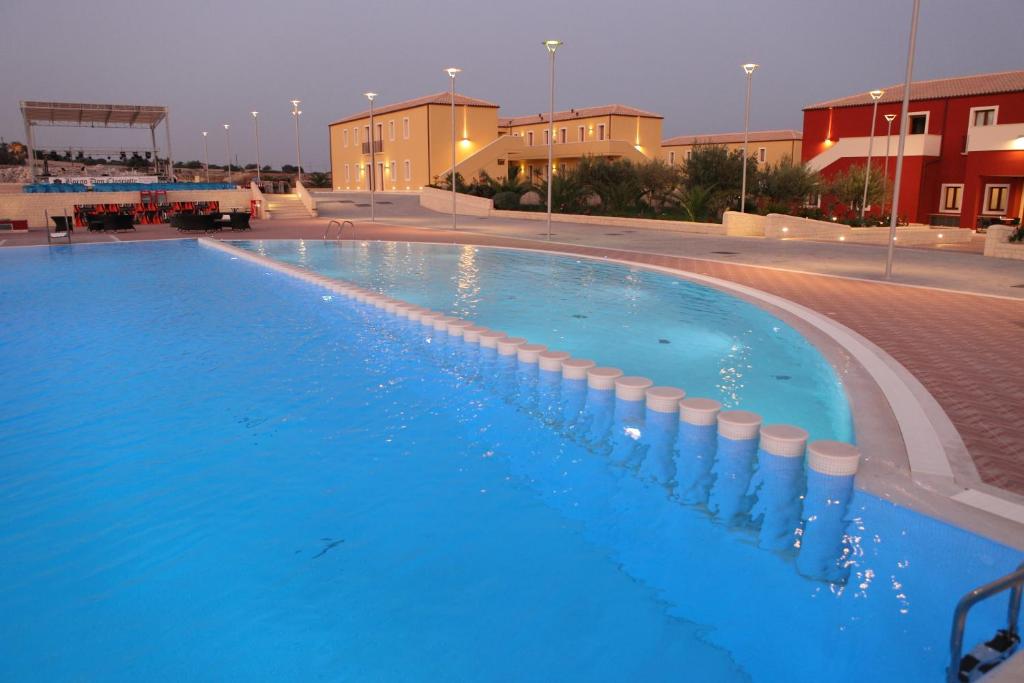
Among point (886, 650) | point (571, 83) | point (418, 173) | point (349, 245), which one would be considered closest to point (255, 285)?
point (349, 245)

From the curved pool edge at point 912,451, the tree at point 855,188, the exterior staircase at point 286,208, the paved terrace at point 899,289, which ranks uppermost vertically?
the tree at point 855,188

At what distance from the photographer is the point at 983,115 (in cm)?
3095

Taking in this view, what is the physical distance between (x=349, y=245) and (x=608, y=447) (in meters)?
16.7

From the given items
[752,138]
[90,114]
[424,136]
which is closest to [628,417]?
[90,114]

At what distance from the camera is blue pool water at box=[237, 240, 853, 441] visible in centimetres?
696

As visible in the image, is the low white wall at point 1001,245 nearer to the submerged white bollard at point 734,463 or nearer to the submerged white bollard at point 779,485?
the submerged white bollard at point 734,463

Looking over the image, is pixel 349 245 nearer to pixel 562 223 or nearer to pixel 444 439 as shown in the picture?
pixel 562 223

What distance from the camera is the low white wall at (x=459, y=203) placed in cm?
3394

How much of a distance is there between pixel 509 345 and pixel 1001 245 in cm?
1647

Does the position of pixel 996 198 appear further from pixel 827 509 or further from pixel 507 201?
pixel 827 509

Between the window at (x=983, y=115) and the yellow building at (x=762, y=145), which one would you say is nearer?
the window at (x=983, y=115)

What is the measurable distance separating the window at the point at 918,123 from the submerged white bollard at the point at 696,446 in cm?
3483

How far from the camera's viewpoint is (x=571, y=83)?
2680 inches

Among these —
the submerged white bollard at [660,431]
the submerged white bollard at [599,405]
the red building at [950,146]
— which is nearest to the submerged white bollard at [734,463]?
the submerged white bollard at [660,431]
